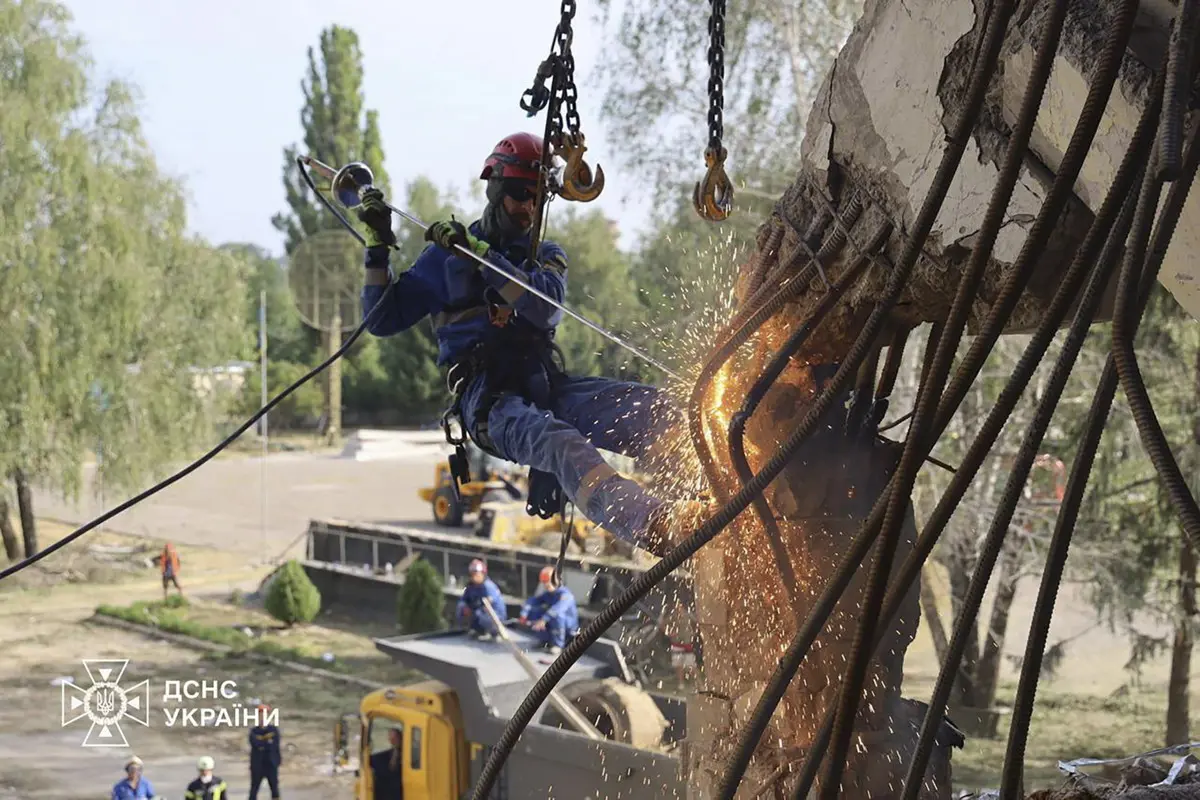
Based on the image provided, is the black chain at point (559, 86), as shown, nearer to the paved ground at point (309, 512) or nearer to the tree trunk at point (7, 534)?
the paved ground at point (309, 512)

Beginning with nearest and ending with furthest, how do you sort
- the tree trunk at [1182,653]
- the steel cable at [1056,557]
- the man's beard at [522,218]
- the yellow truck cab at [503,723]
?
the steel cable at [1056,557], the man's beard at [522,218], the yellow truck cab at [503,723], the tree trunk at [1182,653]

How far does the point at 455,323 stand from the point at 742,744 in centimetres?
230

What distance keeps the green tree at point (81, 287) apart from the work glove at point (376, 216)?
15004 millimetres

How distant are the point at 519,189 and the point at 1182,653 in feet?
29.6

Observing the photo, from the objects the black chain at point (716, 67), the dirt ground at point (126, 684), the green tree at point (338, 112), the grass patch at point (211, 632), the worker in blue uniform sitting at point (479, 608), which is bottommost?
the dirt ground at point (126, 684)

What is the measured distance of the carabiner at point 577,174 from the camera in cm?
400

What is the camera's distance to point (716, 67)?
12.9ft

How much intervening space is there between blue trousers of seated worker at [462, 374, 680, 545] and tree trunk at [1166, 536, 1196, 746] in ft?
26.1

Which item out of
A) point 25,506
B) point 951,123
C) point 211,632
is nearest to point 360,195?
point 951,123

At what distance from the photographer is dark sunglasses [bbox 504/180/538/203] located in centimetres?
445

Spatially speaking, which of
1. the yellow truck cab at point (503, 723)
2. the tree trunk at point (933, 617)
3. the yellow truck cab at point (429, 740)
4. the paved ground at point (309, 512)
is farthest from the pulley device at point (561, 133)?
the paved ground at point (309, 512)

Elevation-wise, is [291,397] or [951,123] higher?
[951,123]

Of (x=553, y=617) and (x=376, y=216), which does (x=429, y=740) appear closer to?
(x=553, y=617)

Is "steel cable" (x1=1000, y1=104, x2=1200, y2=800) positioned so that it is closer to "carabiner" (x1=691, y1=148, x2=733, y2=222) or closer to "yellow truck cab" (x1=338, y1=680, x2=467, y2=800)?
"carabiner" (x1=691, y1=148, x2=733, y2=222)
